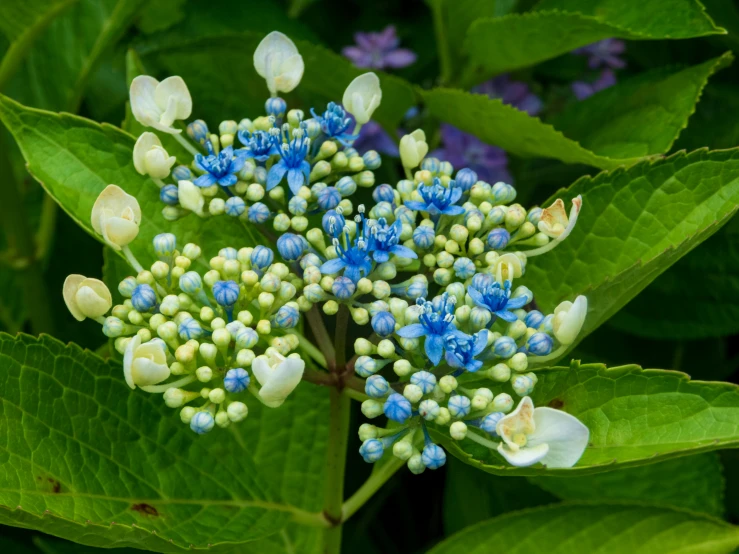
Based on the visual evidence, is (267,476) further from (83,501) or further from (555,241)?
(555,241)

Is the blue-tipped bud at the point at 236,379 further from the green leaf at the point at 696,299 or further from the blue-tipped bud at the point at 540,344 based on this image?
the green leaf at the point at 696,299

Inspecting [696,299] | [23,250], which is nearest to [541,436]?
[696,299]

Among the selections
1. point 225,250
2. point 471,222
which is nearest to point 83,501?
point 225,250

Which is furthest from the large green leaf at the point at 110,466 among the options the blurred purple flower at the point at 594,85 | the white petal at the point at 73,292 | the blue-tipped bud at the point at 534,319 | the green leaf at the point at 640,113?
the blurred purple flower at the point at 594,85

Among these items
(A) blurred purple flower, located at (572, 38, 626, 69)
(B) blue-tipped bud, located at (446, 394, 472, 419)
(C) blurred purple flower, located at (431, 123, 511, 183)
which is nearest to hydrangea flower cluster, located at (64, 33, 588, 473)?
(B) blue-tipped bud, located at (446, 394, 472, 419)

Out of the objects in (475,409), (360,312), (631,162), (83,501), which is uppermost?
(631,162)

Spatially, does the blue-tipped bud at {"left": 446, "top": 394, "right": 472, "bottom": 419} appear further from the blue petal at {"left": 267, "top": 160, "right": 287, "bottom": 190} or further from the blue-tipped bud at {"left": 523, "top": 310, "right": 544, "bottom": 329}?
the blue petal at {"left": 267, "top": 160, "right": 287, "bottom": 190}

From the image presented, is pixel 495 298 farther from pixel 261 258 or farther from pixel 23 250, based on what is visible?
pixel 23 250
